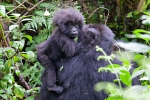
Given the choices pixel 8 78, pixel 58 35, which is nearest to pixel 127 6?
pixel 58 35

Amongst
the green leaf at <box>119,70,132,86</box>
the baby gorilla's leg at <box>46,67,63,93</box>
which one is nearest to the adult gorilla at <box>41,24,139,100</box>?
the baby gorilla's leg at <box>46,67,63,93</box>

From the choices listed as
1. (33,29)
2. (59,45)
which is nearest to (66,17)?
(59,45)

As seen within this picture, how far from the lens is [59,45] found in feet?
10.3

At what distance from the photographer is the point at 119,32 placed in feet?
17.6

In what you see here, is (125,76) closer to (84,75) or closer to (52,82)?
(84,75)

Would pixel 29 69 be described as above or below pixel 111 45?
below

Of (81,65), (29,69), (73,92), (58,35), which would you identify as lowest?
(29,69)

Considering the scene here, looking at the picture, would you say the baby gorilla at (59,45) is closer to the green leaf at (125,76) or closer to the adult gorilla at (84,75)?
the adult gorilla at (84,75)

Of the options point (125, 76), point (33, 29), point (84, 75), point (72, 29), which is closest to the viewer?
point (125, 76)

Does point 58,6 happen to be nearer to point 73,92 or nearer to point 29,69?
point 29,69

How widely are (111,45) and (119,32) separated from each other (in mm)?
2206

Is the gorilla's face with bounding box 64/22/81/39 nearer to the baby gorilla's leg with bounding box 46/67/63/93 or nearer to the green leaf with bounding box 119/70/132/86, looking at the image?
the baby gorilla's leg with bounding box 46/67/63/93

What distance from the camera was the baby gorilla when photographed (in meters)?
3.12

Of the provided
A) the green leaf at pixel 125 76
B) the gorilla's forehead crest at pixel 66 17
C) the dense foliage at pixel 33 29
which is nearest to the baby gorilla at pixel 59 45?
the gorilla's forehead crest at pixel 66 17
